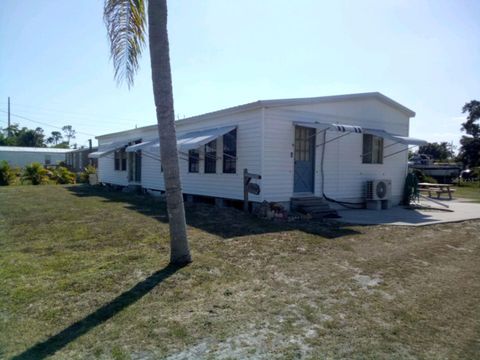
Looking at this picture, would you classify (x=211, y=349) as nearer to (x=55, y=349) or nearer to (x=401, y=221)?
(x=55, y=349)

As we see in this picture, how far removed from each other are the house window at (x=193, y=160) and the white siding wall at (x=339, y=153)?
3.39 meters

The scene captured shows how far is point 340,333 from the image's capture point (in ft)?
10.9

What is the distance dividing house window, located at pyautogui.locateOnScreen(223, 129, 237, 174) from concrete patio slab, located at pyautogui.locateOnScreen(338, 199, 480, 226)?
11.3 ft

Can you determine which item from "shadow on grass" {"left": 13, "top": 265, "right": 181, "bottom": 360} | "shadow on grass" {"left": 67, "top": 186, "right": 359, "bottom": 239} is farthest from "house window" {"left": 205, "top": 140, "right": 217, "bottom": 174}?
"shadow on grass" {"left": 13, "top": 265, "right": 181, "bottom": 360}

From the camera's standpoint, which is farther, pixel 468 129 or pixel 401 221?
pixel 468 129

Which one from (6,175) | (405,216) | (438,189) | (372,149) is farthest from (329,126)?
(6,175)

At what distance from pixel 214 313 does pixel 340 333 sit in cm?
119

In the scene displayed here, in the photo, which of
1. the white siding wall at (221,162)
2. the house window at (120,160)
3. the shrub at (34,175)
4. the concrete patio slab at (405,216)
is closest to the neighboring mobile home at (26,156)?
the shrub at (34,175)

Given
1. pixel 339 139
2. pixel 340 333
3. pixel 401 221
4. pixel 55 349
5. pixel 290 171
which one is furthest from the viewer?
pixel 339 139

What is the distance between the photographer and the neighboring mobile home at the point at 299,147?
1023 cm

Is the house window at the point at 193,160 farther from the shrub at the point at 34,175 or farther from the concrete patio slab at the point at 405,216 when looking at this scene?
the shrub at the point at 34,175

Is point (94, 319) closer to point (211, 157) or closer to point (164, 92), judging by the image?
point (164, 92)

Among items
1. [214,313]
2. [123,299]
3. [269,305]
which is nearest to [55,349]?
[123,299]

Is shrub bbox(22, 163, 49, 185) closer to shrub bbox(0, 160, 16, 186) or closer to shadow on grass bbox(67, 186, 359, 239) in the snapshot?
shrub bbox(0, 160, 16, 186)
